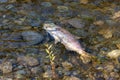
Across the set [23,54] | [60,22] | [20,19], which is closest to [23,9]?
[20,19]

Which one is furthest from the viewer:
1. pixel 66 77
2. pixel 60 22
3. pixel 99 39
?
pixel 60 22

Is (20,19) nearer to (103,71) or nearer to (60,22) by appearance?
(60,22)

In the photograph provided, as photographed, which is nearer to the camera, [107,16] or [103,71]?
[103,71]

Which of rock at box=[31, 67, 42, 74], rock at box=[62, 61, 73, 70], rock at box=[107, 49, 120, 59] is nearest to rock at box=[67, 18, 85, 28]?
rock at box=[107, 49, 120, 59]

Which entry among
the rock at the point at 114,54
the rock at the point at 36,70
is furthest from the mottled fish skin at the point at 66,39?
the rock at the point at 36,70

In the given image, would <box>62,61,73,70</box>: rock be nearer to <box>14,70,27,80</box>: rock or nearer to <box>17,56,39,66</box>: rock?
<box>17,56,39,66</box>: rock

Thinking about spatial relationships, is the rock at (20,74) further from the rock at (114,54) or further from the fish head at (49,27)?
the rock at (114,54)
